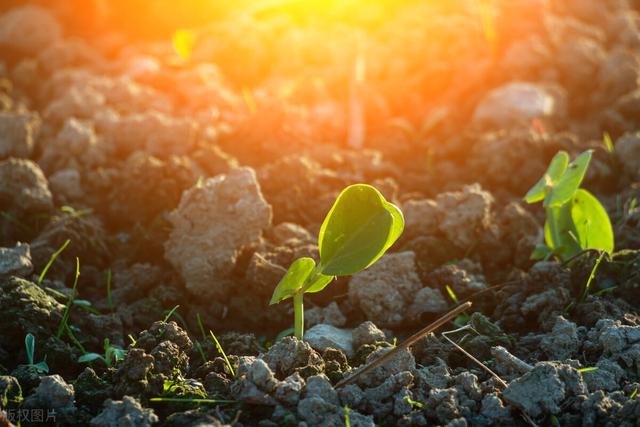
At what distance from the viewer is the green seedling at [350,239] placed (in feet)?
5.27

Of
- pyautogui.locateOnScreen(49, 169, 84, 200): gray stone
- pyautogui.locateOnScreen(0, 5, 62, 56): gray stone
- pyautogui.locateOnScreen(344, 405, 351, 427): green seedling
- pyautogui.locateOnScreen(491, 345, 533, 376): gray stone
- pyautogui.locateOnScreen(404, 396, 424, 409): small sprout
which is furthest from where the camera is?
pyautogui.locateOnScreen(0, 5, 62, 56): gray stone

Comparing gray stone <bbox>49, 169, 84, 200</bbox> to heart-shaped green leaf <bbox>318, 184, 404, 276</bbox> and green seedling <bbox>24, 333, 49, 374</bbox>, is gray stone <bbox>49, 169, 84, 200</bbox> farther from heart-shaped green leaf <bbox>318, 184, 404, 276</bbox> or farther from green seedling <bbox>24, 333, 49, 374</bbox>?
heart-shaped green leaf <bbox>318, 184, 404, 276</bbox>

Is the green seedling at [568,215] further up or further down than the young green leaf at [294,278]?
further down

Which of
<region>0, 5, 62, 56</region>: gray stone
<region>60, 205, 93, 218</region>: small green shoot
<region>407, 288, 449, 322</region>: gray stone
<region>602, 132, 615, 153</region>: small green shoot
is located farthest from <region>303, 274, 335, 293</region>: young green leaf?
<region>0, 5, 62, 56</region>: gray stone

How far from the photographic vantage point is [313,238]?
220cm

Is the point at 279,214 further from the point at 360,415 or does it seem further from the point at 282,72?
the point at 282,72

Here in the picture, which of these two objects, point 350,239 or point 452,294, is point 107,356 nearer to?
point 350,239

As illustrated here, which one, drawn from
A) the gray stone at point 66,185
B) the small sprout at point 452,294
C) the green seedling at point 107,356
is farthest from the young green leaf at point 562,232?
the gray stone at point 66,185

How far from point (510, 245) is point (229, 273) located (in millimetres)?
828

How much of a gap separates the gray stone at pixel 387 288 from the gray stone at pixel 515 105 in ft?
3.51

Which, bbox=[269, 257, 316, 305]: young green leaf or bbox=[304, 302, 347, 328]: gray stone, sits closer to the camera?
bbox=[269, 257, 316, 305]: young green leaf

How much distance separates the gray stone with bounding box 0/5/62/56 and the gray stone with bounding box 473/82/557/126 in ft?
6.56

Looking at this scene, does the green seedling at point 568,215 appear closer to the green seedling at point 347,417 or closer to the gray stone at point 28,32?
the green seedling at point 347,417

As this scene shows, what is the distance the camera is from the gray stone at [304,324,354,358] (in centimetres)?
174
